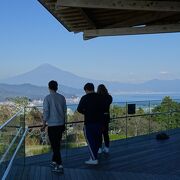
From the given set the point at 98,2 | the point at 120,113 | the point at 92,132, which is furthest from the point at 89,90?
the point at 120,113

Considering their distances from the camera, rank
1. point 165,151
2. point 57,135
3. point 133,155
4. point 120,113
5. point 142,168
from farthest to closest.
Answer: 1. point 120,113
2. point 165,151
3. point 133,155
4. point 142,168
5. point 57,135

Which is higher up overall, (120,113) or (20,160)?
(120,113)

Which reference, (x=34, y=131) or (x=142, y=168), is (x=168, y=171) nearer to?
(x=142, y=168)

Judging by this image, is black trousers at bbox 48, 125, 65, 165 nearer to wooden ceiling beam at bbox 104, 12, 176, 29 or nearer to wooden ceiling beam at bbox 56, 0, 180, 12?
wooden ceiling beam at bbox 56, 0, 180, 12

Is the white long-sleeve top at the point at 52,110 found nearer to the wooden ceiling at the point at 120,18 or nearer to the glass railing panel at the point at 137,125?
the wooden ceiling at the point at 120,18

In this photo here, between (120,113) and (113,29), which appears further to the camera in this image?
(120,113)

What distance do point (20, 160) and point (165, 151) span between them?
3.39 m

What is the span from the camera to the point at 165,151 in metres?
9.80

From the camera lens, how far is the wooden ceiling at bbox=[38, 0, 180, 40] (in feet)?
26.4

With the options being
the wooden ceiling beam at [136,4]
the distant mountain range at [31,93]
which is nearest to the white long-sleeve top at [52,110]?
the wooden ceiling beam at [136,4]

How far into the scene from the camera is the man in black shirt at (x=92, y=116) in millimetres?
7883

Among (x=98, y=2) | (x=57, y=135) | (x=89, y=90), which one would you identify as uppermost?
(x=98, y=2)

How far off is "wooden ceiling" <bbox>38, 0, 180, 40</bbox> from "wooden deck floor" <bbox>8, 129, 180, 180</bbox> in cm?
247

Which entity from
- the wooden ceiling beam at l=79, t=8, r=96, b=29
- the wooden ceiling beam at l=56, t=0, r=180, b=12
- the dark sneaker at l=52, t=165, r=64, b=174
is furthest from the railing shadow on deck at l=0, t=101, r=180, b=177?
the wooden ceiling beam at l=56, t=0, r=180, b=12
